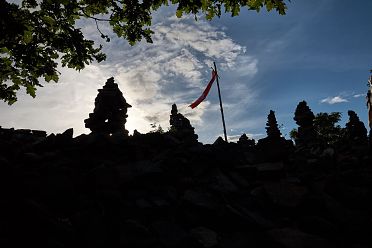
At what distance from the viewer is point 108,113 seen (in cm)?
2320

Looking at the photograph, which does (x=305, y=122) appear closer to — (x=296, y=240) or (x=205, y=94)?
(x=205, y=94)

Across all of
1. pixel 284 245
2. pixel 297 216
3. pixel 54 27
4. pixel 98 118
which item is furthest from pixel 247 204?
pixel 98 118

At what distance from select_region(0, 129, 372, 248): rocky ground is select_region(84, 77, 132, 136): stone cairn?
12529 mm

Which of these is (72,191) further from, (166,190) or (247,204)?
(247,204)

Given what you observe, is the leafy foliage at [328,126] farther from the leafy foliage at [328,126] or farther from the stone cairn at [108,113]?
the stone cairn at [108,113]

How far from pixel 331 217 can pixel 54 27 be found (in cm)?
985

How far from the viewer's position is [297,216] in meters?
7.57

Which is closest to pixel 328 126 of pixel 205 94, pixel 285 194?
pixel 205 94

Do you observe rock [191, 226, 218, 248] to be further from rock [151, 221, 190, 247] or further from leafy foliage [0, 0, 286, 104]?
leafy foliage [0, 0, 286, 104]

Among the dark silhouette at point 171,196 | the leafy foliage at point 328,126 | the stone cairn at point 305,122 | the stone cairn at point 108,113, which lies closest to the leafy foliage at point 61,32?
the dark silhouette at point 171,196

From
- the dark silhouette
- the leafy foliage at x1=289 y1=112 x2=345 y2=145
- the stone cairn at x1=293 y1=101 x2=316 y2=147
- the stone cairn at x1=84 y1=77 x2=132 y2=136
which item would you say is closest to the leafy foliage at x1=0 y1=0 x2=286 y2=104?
the dark silhouette

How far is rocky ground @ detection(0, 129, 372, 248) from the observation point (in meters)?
6.09

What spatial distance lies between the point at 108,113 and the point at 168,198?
16519 millimetres

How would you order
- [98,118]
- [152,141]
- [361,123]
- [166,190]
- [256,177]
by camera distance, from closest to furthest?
[166,190]
[256,177]
[152,141]
[98,118]
[361,123]
